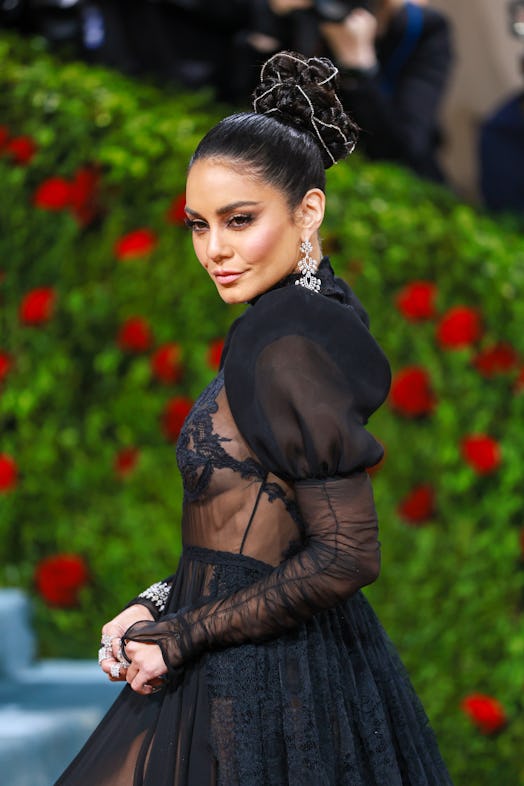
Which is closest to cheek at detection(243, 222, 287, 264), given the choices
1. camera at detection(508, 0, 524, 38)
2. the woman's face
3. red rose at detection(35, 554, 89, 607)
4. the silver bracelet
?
the woman's face

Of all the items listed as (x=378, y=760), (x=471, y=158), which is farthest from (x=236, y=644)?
(x=471, y=158)

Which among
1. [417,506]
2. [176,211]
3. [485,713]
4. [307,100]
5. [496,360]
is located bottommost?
[485,713]

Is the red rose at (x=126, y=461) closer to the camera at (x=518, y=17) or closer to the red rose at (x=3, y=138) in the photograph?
the red rose at (x=3, y=138)

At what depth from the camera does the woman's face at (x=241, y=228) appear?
1.64m

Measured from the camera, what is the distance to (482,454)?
3545 mm

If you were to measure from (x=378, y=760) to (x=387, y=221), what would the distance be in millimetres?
2293

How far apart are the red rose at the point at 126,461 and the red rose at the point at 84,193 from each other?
2.44ft

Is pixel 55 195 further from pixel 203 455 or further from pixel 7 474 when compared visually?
pixel 203 455

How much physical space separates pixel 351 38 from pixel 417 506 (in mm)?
1772

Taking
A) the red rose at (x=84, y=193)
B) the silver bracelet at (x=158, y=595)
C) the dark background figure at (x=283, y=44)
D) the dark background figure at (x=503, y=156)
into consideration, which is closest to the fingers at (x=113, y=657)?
the silver bracelet at (x=158, y=595)

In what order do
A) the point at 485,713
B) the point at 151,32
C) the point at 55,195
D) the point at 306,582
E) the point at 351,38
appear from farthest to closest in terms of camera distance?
1. the point at 151,32
2. the point at 351,38
3. the point at 55,195
4. the point at 485,713
5. the point at 306,582

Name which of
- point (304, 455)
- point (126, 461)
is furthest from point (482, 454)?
point (304, 455)

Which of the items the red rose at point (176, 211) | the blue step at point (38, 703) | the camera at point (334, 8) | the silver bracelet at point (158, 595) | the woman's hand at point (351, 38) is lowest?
the blue step at point (38, 703)

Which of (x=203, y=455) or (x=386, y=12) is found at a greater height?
(x=386, y=12)
